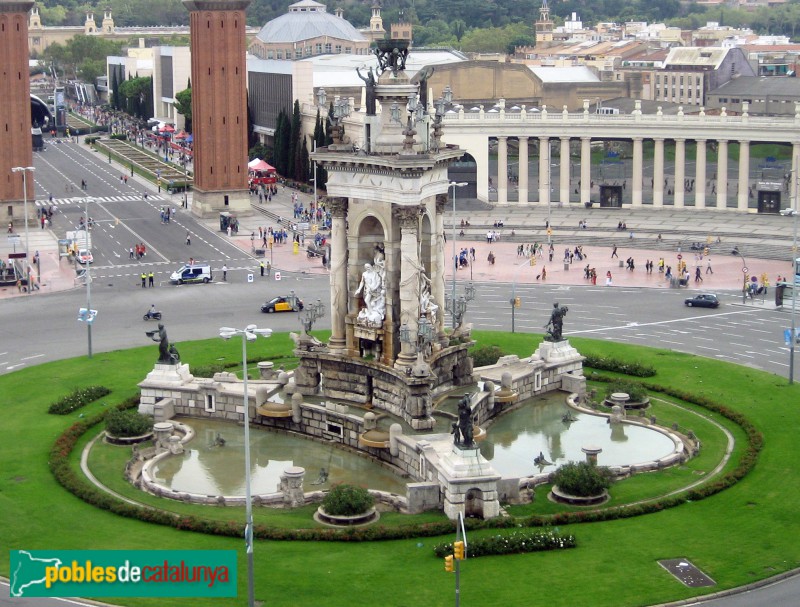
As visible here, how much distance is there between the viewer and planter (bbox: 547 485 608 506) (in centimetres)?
6012

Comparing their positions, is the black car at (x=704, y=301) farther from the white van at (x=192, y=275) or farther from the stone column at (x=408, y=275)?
the stone column at (x=408, y=275)

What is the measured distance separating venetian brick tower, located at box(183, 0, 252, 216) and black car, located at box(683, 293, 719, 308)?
208 feet

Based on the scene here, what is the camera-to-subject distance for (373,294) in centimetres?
7200

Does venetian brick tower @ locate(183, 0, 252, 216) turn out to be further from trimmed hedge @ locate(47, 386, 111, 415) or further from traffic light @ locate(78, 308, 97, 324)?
trimmed hedge @ locate(47, 386, 111, 415)

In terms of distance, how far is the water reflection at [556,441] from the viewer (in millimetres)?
67625

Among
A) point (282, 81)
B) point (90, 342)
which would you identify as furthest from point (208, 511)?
point (282, 81)

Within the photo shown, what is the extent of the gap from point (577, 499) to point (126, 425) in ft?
75.4


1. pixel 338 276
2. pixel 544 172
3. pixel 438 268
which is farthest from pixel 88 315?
pixel 544 172

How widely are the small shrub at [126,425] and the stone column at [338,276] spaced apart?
1031cm

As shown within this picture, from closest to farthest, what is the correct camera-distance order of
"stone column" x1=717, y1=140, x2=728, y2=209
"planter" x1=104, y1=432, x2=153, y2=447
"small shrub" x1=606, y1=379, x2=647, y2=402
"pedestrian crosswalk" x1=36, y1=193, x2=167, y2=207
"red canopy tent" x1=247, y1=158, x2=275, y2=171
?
"planter" x1=104, y1=432, x2=153, y2=447
"small shrub" x1=606, y1=379, x2=647, y2=402
"stone column" x1=717, y1=140, x2=728, y2=209
"pedestrian crosswalk" x1=36, y1=193, x2=167, y2=207
"red canopy tent" x1=247, y1=158, x2=275, y2=171

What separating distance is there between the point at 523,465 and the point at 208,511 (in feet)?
51.3

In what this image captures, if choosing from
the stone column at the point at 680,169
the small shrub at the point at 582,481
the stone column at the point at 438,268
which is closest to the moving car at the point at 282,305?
the stone column at the point at 438,268

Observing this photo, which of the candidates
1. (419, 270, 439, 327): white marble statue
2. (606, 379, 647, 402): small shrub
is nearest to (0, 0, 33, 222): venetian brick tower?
(419, 270, 439, 327): white marble statue

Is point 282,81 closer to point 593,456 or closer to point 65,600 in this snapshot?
point 593,456
